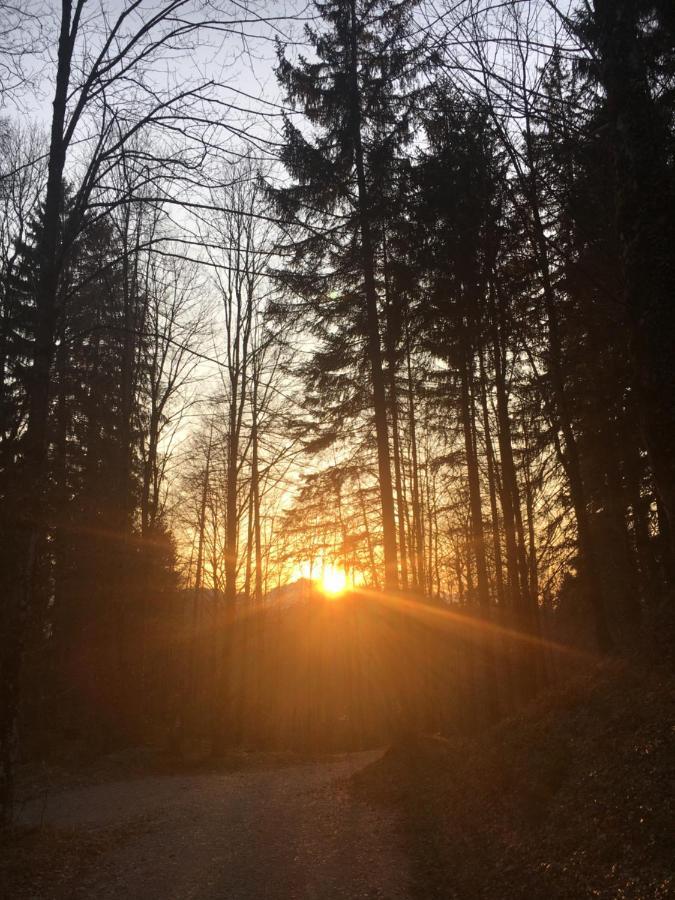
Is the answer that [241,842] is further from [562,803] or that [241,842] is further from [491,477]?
[491,477]

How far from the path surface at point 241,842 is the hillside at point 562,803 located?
541 mm

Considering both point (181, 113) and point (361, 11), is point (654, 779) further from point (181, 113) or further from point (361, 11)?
point (361, 11)

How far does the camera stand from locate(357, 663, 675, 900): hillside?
4.59 m

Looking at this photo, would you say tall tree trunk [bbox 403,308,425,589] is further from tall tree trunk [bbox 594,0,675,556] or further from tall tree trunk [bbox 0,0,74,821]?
tall tree trunk [bbox 594,0,675,556]

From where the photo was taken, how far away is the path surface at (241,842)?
6086mm

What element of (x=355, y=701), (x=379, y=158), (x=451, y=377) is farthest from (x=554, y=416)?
(x=355, y=701)

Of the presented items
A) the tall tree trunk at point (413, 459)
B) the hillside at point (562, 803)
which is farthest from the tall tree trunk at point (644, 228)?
the tall tree trunk at point (413, 459)

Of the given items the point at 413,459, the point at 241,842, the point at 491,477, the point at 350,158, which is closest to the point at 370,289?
the point at 350,158

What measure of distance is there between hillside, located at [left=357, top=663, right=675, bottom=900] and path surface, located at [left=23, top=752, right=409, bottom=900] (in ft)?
1.77

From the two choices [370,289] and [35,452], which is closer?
[35,452]

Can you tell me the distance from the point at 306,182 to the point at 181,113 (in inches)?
284

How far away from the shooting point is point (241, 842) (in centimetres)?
779

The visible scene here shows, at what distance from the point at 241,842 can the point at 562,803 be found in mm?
4148

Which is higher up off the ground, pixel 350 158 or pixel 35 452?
pixel 350 158
